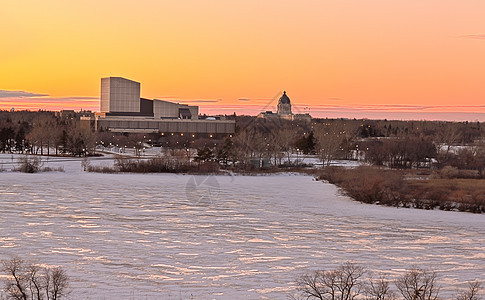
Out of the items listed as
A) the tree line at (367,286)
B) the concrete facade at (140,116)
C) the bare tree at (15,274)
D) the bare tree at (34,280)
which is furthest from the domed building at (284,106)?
the bare tree at (34,280)

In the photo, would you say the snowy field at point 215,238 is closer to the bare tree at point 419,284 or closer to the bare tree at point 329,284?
the bare tree at point 419,284

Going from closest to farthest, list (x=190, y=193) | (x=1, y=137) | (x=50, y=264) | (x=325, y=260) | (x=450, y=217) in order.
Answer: (x=50, y=264) < (x=325, y=260) < (x=450, y=217) < (x=190, y=193) < (x=1, y=137)

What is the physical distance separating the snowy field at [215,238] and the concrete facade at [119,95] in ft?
266

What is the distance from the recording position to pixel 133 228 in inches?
989

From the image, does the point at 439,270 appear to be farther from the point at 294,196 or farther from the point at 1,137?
the point at 1,137

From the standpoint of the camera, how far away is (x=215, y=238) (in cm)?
2320

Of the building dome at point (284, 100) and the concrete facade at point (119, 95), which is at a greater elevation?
the building dome at point (284, 100)

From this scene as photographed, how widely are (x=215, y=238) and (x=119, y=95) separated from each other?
328 feet

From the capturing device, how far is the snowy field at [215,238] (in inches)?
672

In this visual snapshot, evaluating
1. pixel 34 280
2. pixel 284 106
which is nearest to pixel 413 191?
pixel 34 280

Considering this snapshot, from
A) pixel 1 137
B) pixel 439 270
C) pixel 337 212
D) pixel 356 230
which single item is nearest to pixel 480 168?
pixel 337 212

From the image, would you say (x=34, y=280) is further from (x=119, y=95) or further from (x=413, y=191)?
(x=119, y=95)

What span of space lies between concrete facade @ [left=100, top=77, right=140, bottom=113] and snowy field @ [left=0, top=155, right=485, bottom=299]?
266 feet

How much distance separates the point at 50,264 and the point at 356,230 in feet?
44.2
